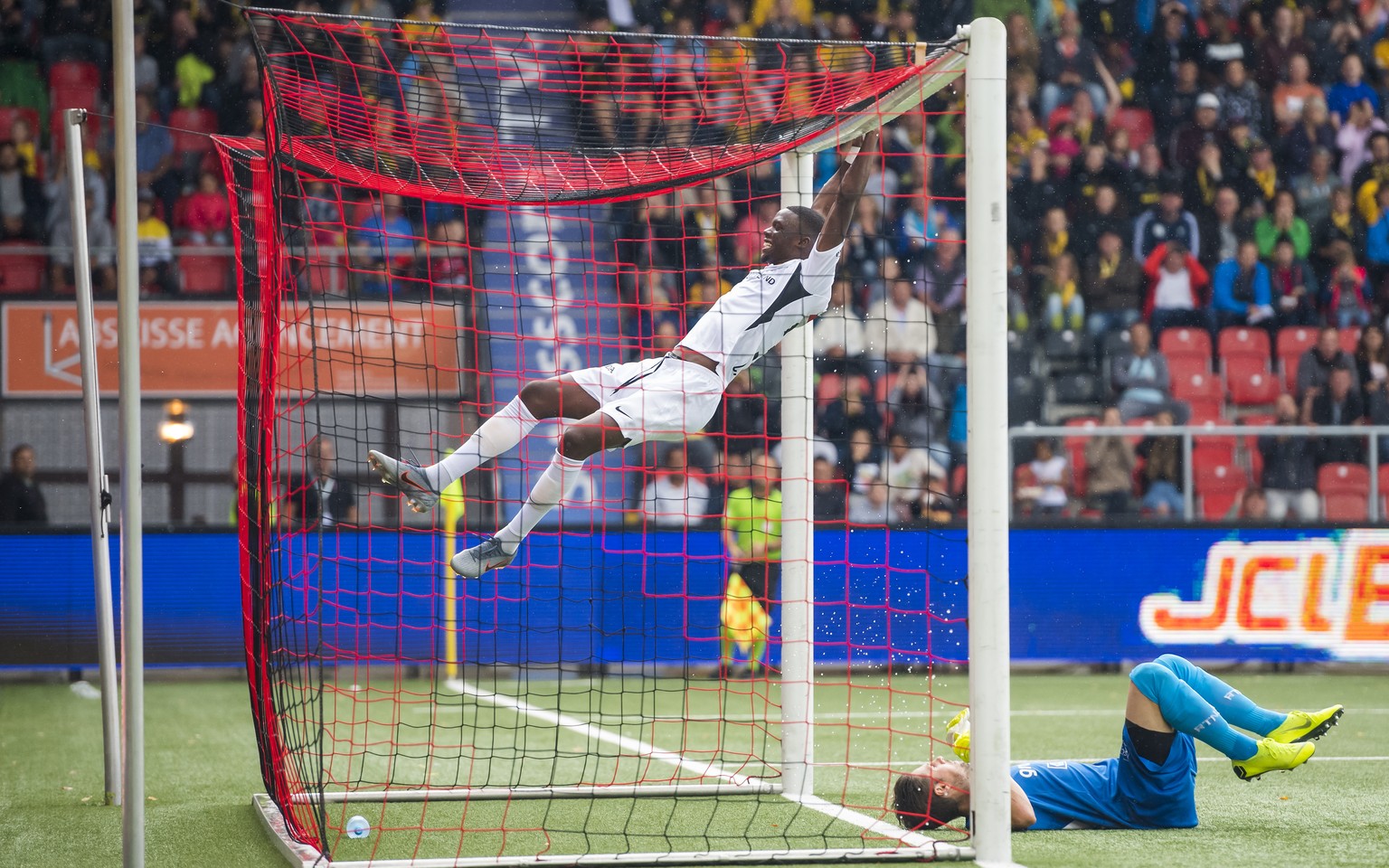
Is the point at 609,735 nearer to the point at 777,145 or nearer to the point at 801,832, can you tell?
the point at 801,832

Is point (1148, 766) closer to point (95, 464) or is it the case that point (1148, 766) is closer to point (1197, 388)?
point (95, 464)

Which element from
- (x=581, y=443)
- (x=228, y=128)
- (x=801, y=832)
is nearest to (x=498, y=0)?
(x=228, y=128)

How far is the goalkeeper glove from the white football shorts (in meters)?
1.41

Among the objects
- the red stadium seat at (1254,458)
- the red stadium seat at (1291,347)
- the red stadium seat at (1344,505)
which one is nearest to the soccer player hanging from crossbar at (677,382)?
the red stadium seat at (1254,458)

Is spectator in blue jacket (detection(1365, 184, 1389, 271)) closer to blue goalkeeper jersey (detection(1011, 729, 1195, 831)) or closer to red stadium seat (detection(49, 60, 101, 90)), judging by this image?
blue goalkeeper jersey (detection(1011, 729, 1195, 831))

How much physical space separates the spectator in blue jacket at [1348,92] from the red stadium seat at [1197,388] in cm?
359

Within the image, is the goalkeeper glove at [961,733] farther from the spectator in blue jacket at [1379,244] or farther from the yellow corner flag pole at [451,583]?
the spectator in blue jacket at [1379,244]

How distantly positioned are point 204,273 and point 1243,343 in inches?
349

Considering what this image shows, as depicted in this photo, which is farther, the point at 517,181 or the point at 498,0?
the point at 498,0

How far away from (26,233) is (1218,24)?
1154 centimetres

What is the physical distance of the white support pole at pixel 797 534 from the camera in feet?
19.5

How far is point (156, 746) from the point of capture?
299 inches

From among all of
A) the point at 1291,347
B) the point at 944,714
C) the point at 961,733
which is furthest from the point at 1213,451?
the point at 961,733

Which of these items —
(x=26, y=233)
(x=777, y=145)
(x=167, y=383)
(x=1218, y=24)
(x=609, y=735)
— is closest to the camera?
(x=777, y=145)
